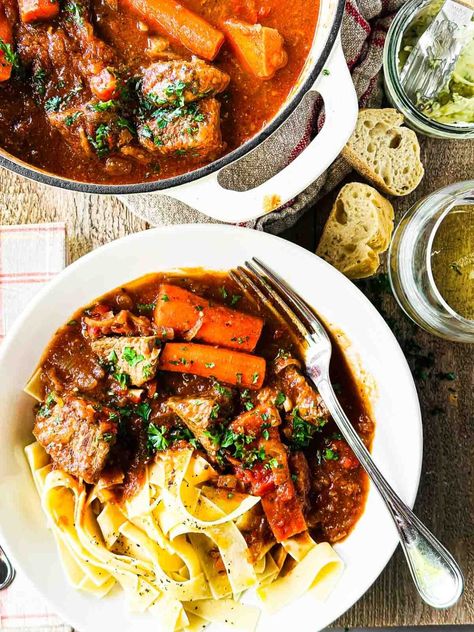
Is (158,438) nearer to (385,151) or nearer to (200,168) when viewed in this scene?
(200,168)

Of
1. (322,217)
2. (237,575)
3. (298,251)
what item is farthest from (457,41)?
(237,575)

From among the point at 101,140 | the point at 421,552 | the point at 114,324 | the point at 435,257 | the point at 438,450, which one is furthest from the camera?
the point at 438,450

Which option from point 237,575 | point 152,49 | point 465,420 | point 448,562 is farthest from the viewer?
point 465,420

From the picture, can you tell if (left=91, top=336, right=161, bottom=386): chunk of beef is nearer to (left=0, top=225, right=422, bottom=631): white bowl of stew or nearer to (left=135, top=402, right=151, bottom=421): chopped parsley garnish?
(left=135, top=402, right=151, bottom=421): chopped parsley garnish

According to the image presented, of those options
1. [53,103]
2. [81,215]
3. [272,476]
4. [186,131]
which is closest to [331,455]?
[272,476]

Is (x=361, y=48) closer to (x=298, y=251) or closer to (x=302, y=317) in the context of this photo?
(x=298, y=251)

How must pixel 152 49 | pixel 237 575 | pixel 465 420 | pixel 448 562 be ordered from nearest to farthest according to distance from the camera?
pixel 152 49 → pixel 448 562 → pixel 237 575 → pixel 465 420
